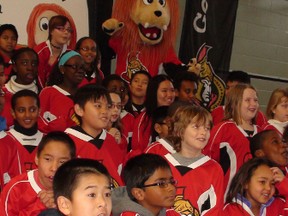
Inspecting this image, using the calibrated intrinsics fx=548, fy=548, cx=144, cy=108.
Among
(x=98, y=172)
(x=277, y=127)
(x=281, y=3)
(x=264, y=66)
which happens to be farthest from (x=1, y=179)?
(x=281, y=3)

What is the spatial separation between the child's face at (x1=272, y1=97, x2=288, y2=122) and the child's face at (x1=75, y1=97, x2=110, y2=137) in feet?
5.04

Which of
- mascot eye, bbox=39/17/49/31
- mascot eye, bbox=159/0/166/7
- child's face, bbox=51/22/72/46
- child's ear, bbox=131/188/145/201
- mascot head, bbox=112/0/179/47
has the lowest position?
child's ear, bbox=131/188/145/201

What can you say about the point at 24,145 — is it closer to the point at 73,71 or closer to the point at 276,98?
the point at 73,71

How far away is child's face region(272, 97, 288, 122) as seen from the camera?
401 cm

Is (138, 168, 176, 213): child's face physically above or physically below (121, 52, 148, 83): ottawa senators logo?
below

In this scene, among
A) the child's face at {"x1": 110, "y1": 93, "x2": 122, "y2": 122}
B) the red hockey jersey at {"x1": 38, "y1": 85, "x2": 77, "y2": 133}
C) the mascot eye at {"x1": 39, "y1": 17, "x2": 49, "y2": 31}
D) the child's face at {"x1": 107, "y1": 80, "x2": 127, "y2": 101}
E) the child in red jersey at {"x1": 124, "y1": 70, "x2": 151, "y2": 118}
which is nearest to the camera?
the child's face at {"x1": 110, "y1": 93, "x2": 122, "y2": 122}

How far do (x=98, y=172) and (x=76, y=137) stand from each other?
97 cm

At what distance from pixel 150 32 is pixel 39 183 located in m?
2.52

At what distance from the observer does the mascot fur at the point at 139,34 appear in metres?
4.75

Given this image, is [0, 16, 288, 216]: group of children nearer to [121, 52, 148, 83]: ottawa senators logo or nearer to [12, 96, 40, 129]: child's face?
[12, 96, 40, 129]: child's face

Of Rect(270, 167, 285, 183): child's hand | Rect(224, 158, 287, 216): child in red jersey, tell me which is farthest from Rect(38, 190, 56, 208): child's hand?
Rect(270, 167, 285, 183): child's hand

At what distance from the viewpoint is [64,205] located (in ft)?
6.57

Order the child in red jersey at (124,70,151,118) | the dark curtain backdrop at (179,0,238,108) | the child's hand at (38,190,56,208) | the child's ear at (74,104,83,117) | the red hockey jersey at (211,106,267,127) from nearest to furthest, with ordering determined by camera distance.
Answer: the child's hand at (38,190,56,208) < the child's ear at (74,104,83,117) < the child in red jersey at (124,70,151,118) < the red hockey jersey at (211,106,267,127) < the dark curtain backdrop at (179,0,238,108)

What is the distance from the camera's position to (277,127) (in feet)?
12.9
